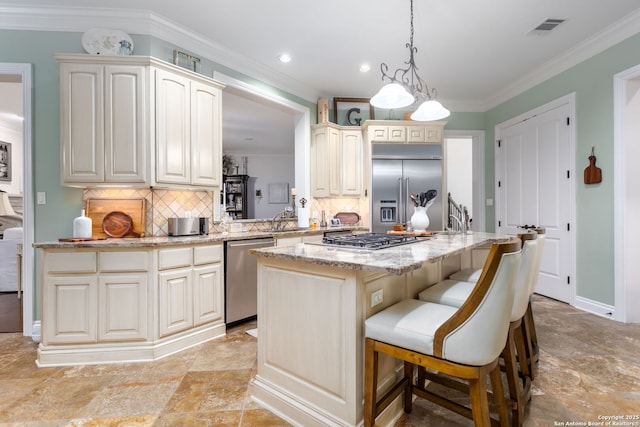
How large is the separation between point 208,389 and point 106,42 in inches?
115

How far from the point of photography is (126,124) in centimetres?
262

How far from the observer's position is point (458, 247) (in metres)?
1.84

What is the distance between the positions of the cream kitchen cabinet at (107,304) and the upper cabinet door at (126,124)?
0.66 meters

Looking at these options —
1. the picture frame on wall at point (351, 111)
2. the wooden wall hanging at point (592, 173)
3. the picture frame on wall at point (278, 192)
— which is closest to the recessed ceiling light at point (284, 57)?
the picture frame on wall at point (351, 111)

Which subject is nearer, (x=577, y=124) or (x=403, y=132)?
(x=577, y=124)

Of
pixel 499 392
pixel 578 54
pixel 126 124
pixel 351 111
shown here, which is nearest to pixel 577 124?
pixel 578 54

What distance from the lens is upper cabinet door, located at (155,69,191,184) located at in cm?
269

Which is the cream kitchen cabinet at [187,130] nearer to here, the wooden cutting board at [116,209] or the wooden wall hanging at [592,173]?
the wooden cutting board at [116,209]

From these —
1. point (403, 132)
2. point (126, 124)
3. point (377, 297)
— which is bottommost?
point (377, 297)

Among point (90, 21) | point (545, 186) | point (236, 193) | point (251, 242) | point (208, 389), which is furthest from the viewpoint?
point (236, 193)

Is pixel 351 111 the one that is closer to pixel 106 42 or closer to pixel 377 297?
pixel 106 42

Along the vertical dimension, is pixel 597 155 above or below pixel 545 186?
above

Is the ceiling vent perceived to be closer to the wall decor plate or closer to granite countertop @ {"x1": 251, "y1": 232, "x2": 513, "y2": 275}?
granite countertop @ {"x1": 251, "y1": 232, "x2": 513, "y2": 275}

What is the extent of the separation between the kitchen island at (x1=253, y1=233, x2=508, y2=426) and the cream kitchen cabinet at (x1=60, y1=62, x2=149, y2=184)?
1620 mm
